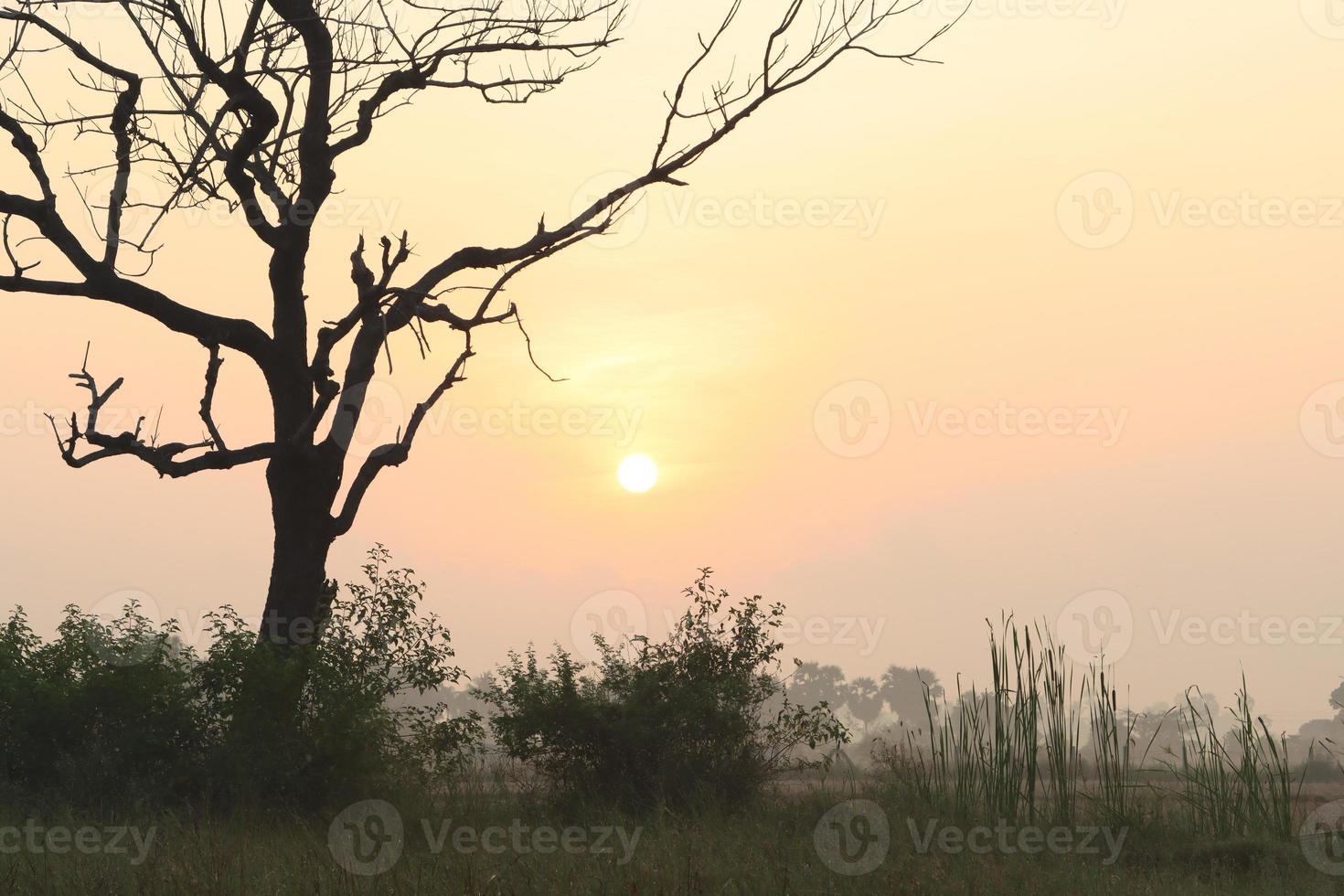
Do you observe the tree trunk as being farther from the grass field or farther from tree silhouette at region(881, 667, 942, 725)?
tree silhouette at region(881, 667, 942, 725)

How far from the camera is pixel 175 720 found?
12.0 m

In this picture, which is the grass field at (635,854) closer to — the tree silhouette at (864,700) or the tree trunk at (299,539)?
the tree trunk at (299,539)

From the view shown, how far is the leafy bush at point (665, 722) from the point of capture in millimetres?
12305

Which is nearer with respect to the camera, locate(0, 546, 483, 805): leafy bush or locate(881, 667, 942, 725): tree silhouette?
locate(0, 546, 483, 805): leafy bush

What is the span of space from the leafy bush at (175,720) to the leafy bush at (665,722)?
1.50 m

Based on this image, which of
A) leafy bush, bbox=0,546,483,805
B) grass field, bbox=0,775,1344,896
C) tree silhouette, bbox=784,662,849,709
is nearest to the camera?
grass field, bbox=0,775,1344,896

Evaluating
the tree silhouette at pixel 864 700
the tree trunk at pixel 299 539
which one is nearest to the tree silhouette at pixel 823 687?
the tree silhouette at pixel 864 700

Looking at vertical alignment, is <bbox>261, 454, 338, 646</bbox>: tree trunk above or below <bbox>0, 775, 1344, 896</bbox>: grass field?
above

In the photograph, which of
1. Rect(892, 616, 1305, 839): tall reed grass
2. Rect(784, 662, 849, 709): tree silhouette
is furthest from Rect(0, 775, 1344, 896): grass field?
Rect(784, 662, 849, 709): tree silhouette

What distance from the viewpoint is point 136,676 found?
1179 centimetres

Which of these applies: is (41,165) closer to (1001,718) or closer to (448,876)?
(448,876)

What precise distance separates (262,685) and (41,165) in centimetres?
634

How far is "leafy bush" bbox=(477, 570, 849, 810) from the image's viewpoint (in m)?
12.3

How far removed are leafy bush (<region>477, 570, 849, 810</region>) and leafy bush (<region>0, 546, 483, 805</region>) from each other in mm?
1505
